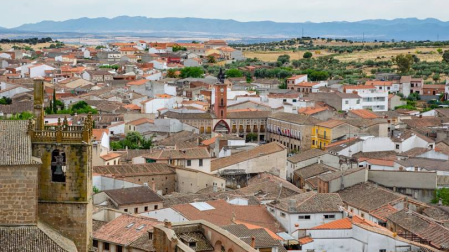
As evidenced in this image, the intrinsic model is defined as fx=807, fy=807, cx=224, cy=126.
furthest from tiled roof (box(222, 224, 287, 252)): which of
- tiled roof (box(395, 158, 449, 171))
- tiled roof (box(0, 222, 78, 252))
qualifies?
tiled roof (box(395, 158, 449, 171))

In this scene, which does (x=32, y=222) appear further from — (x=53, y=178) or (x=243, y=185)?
(x=243, y=185)

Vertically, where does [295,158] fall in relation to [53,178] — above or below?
below

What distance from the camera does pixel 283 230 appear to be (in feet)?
112

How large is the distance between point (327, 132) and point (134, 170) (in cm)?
2281

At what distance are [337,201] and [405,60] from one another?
80867mm

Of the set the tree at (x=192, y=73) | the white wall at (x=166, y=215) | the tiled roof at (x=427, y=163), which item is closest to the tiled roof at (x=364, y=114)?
the tiled roof at (x=427, y=163)

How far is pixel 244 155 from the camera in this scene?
167ft

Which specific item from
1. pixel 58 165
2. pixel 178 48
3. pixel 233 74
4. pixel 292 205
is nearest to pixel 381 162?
pixel 292 205

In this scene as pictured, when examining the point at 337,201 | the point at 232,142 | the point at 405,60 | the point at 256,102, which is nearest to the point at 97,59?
the point at 405,60

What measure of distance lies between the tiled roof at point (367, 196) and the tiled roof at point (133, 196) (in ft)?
32.0

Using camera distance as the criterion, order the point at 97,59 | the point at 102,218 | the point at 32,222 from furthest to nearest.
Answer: the point at 97,59, the point at 102,218, the point at 32,222

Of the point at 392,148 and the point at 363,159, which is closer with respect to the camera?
the point at 363,159

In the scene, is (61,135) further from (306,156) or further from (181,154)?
(306,156)

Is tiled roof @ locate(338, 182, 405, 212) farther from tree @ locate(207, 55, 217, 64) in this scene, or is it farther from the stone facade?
tree @ locate(207, 55, 217, 64)
